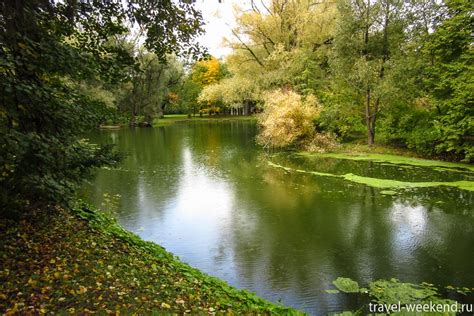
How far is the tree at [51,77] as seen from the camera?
149 inches

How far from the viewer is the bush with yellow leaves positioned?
19.8 meters

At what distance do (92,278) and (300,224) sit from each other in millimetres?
5437

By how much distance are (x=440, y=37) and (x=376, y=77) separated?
3.44m

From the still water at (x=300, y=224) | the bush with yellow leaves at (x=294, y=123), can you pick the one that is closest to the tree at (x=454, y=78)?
the still water at (x=300, y=224)

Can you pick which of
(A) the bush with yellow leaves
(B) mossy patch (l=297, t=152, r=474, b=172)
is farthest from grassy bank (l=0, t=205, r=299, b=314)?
(A) the bush with yellow leaves

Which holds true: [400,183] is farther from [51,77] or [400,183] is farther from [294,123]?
[51,77]

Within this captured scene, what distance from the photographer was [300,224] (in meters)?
8.90

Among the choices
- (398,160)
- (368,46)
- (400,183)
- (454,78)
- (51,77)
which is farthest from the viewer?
(368,46)

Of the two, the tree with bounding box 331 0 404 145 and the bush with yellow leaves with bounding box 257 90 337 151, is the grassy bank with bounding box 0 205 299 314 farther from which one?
the tree with bounding box 331 0 404 145

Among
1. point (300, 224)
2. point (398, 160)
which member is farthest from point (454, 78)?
point (300, 224)

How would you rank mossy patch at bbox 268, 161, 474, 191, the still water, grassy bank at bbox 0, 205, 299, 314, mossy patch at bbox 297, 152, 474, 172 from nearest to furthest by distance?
grassy bank at bbox 0, 205, 299, 314
the still water
mossy patch at bbox 268, 161, 474, 191
mossy patch at bbox 297, 152, 474, 172

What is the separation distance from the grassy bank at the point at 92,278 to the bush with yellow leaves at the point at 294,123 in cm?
1423

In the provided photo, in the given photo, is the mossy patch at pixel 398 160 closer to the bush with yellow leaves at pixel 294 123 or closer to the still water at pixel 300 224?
the still water at pixel 300 224

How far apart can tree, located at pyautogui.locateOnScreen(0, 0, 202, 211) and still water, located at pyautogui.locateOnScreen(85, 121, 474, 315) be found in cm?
177
